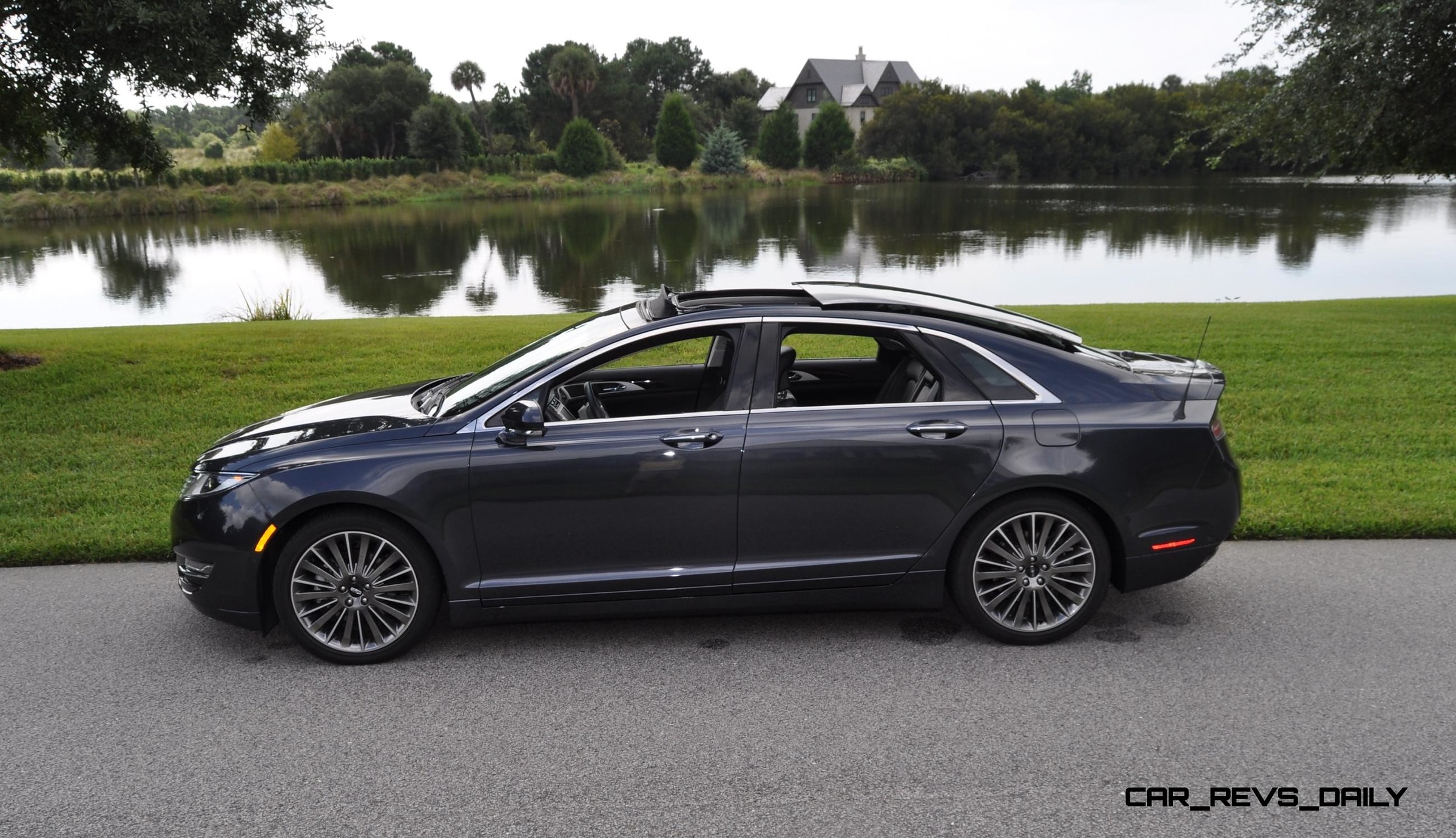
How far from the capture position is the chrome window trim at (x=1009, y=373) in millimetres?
4734

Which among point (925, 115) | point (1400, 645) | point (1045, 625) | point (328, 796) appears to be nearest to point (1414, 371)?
point (1400, 645)

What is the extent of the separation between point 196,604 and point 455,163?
247 feet

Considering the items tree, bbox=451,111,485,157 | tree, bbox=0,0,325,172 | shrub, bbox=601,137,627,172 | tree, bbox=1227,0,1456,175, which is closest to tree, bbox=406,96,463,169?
tree, bbox=451,111,485,157

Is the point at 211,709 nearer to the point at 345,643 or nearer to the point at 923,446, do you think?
the point at 345,643

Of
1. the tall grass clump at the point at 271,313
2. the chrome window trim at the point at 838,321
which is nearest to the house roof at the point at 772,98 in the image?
the tall grass clump at the point at 271,313

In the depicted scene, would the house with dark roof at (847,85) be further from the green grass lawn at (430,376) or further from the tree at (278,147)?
the green grass lawn at (430,376)

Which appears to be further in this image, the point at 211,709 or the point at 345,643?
the point at 345,643

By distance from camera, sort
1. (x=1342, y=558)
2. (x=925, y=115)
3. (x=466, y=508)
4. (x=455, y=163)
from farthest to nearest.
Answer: (x=925, y=115) → (x=455, y=163) → (x=1342, y=558) → (x=466, y=508)

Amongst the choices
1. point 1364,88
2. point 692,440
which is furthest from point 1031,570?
point 1364,88

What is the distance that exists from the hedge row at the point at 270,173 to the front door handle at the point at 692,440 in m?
47.5

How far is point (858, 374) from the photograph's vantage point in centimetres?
559

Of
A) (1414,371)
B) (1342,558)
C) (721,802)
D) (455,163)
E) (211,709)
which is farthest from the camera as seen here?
(455,163)

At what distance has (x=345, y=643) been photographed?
182 inches

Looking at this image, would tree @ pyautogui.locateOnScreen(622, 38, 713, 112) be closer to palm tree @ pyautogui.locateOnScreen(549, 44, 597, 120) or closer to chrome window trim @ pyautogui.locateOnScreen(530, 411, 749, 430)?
palm tree @ pyautogui.locateOnScreen(549, 44, 597, 120)
